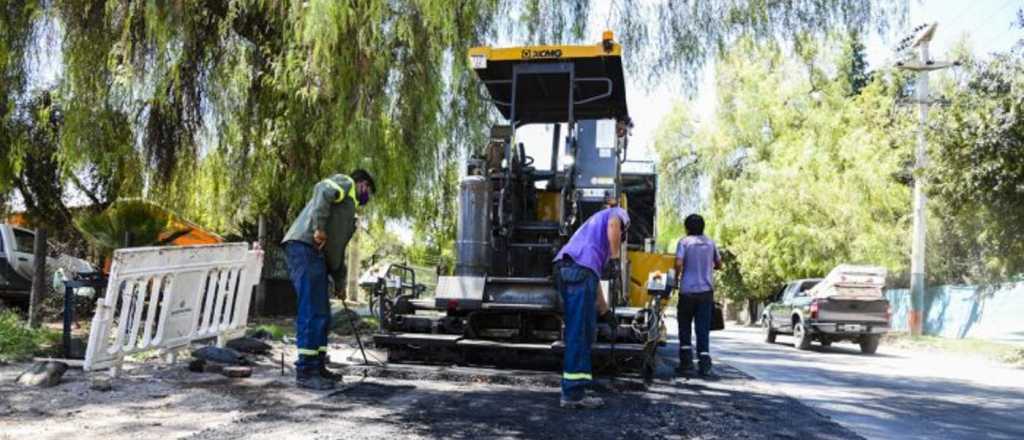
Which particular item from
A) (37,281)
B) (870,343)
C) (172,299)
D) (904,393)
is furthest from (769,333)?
(172,299)

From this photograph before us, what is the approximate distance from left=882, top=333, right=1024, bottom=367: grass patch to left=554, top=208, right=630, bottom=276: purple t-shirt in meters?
10.7

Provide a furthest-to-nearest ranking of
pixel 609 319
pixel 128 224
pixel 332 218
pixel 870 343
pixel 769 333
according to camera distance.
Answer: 1. pixel 769 333
2. pixel 870 343
3. pixel 128 224
4. pixel 609 319
5. pixel 332 218

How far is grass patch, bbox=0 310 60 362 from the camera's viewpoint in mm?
7496

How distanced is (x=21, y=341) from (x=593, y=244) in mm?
5609

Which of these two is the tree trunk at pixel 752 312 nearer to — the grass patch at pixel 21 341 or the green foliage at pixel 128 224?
the green foliage at pixel 128 224

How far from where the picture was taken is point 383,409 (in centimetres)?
554

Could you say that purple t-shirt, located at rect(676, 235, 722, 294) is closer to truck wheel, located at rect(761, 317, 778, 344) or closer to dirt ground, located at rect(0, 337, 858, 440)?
dirt ground, located at rect(0, 337, 858, 440)

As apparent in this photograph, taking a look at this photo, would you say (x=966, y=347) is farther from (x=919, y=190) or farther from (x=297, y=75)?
(x=297, y=75)

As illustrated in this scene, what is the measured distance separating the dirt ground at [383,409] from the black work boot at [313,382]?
0.37ft

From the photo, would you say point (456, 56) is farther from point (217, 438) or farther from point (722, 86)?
point (722, 86)

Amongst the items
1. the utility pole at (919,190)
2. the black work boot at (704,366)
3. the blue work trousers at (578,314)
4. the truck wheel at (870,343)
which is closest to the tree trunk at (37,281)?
the blue work trousers at (578,314)

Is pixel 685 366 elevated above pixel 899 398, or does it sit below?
above

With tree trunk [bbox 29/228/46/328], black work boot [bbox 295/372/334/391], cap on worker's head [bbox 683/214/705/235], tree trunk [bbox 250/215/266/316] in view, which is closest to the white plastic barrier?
black work boot [bbox 295/372/334/391]

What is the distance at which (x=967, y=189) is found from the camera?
15562 mm
